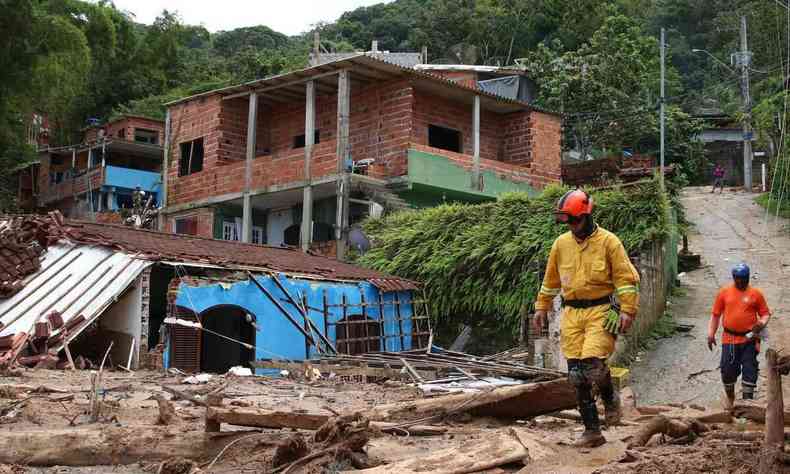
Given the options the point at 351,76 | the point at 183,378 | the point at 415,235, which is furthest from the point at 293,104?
the point at 183,378

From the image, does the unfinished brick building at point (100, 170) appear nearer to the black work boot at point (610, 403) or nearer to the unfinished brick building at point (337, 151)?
the unfinished brick building at point (337, 151)

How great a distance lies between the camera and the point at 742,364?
10508 millimetres

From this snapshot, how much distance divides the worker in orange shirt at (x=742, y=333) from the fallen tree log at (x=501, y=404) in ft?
11.7

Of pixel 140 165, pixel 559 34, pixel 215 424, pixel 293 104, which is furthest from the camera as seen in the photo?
pixel 559 34

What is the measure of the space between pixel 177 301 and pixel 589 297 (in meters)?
10.6

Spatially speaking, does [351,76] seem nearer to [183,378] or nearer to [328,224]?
[328,224]

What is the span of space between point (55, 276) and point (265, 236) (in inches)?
526

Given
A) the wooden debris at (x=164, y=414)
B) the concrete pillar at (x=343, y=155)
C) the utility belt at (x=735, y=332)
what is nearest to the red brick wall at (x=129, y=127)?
the concrete pillar at (x=343, y=155)

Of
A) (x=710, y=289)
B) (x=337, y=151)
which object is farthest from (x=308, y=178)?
(x=710, y=289)

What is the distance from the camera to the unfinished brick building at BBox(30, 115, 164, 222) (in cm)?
4188

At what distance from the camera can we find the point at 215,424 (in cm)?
661

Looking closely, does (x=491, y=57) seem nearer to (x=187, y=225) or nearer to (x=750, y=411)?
(x=187, y=225)

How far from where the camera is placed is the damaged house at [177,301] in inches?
591

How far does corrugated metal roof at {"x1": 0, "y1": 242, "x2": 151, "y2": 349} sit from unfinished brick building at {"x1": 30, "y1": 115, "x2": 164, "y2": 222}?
921 inches
